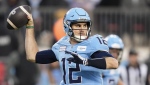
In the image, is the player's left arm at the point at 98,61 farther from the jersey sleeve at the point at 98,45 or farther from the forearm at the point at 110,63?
the jersey sleeve at the point at 98,45

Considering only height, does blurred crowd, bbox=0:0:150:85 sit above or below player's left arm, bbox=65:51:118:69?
below

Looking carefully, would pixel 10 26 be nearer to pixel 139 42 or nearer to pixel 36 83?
pixel 36 83

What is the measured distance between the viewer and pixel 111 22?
637 inches

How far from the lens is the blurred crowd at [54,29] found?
14320mm

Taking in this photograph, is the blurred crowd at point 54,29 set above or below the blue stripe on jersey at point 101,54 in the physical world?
below

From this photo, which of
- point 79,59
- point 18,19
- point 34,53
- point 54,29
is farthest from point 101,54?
point 54,29

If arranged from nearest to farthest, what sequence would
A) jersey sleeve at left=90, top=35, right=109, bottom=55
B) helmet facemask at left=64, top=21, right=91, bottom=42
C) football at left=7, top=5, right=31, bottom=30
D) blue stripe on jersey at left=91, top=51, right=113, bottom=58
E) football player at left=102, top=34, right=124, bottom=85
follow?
blue stripe on jersey at left=91, top=51, right=113, bottom=58, jersey sleeve at left=90, top=35, right=109, bottom=55, helmet facemask at left=64, top=21, right=91, bottom=42, football at left=7, top=5, right=31, bottom=30, football player at left=102, top=34, right=124, bottom=85

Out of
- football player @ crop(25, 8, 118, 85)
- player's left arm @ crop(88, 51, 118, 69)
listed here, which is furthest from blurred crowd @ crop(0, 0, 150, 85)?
player's left arm @ crop(88, 51, 118, 69)

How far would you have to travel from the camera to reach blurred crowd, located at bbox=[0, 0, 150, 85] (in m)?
14.3

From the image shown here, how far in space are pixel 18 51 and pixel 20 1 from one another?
1095 millimetres

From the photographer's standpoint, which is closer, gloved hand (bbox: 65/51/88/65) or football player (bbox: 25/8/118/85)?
gloved hand (bbox: 65/51/88/65)

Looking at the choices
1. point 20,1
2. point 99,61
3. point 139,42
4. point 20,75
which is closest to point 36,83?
point 20,75

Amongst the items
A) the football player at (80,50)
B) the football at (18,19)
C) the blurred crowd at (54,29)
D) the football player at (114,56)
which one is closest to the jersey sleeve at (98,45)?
the football player at (80,50)

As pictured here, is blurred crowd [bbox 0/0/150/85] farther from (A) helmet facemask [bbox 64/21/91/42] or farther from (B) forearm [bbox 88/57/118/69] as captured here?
(B) forearm [bbox 88/57/118/69]
